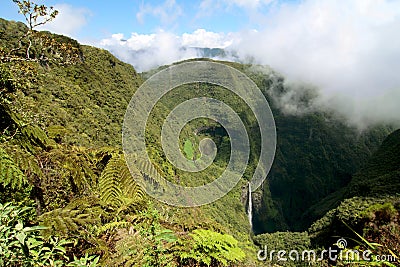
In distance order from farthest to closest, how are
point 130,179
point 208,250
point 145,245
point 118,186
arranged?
point 130,179
point 118,186
point 208,250
point 145,245

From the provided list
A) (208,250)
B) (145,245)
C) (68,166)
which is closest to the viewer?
(145,245)

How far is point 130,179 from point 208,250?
146cm

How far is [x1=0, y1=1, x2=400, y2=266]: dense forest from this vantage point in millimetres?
2061

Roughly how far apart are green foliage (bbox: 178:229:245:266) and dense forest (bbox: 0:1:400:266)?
0.6 inches

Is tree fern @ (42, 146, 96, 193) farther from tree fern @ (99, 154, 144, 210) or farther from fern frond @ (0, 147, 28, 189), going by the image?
fern frond @ (0, 147, 28, 189)

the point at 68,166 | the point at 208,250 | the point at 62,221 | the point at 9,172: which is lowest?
the point at 208,250

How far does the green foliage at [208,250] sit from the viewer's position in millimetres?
2666

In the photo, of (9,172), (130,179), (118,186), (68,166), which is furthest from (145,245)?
(130,179)

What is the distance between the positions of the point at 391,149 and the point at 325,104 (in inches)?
3086

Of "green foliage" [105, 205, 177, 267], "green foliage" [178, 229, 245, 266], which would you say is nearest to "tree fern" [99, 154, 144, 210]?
"green foliage" [105, 205, 177, 267]

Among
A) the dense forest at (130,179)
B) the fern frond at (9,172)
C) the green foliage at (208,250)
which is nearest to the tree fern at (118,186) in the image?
the dense forest at (130,179)

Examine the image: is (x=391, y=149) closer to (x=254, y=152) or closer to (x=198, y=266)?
(x=254, y=152)

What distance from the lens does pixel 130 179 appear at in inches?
145

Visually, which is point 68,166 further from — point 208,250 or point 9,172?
point 208,250
